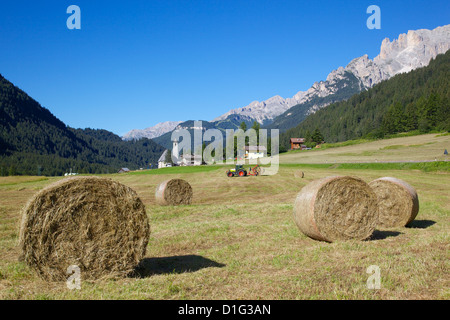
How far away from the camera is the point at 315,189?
8648mm

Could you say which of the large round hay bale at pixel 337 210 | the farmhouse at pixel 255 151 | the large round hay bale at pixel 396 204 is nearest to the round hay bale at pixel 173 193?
the large round hay bale at pixel 337 210

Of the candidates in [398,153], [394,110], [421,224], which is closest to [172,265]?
[421,224]

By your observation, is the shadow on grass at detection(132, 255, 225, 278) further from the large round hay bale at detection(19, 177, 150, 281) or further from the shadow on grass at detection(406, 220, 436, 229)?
the shadow on grass at detection(406, 220, 436, 229)

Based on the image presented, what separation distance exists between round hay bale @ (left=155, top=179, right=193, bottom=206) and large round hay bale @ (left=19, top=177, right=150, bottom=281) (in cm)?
1056

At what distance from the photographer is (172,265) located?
7.02 metres

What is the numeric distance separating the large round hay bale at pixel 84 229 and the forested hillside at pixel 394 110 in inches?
3303

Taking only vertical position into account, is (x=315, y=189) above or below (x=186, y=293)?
above

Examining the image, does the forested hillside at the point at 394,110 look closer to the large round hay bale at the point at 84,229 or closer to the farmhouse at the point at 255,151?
the farmhouse at the point at 255,151

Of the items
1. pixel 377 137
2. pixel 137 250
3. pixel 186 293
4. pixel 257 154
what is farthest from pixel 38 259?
pixel 377 137

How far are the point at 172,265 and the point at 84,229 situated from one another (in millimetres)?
2067

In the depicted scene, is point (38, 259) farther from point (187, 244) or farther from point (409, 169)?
point (409, 169)

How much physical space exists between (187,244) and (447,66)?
16352 centimetres

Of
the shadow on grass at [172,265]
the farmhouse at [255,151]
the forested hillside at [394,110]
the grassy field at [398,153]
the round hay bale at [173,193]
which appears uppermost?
the forested hillside at [394,110]

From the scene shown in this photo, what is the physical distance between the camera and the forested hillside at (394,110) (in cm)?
8600
